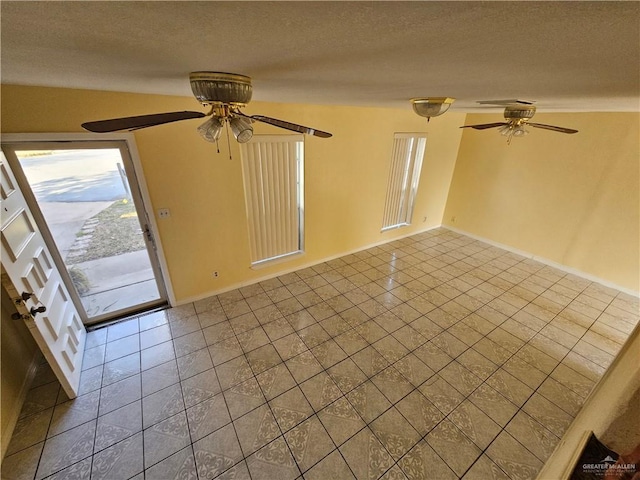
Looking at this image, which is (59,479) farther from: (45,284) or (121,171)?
(121,171)

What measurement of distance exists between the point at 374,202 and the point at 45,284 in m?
4.06

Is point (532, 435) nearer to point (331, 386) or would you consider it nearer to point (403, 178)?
point (331, 386)

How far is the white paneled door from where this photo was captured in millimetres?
1736

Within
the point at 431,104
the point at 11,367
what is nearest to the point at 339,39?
the point at 431,104

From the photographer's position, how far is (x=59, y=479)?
165cm

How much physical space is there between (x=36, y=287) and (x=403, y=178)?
4892mm

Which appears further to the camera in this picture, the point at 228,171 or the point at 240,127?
the point at 228,171

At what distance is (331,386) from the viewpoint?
7.39 ft

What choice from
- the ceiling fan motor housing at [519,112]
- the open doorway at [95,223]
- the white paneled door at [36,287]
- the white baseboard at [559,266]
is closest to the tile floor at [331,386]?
the white baseboard at [559,266]

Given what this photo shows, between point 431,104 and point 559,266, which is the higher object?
point 431,104

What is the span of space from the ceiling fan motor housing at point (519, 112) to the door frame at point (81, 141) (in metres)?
3.54

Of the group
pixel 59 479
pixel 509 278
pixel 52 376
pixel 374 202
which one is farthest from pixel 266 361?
pixel 509 278

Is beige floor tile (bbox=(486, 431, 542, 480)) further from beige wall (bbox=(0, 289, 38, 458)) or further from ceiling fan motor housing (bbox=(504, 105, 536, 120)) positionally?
beige wall (bbox=(0, 289, 38, 458))

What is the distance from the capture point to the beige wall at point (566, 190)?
3434 mm
